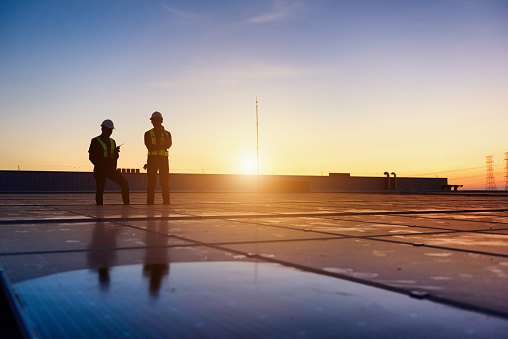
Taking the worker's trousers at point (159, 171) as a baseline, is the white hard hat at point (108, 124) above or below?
above

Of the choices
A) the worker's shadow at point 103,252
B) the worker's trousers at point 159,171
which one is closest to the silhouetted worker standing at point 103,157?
the worker's trousers at point 159,171

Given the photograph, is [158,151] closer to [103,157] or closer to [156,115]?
[156,115]

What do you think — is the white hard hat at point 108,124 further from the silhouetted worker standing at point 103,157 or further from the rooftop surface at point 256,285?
the rooftop surface at point 256,285

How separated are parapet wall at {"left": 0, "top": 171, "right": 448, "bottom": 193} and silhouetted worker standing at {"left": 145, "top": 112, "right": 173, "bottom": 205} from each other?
14.6 meters

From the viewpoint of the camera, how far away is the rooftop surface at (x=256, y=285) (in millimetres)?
1705

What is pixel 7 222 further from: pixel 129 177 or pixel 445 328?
pixel 129 177

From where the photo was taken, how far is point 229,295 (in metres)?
2.17

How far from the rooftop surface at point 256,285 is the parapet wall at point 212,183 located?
21822 mm

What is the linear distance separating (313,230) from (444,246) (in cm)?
152

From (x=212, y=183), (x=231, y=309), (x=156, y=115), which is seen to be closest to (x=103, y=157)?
(x=156, y=115)

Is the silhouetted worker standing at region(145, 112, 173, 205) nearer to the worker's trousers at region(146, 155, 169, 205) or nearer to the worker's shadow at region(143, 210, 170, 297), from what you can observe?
the worker's trousers at region(146, 155, 169, 205)

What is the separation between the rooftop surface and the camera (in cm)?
171

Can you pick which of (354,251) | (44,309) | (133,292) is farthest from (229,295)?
(354,251)

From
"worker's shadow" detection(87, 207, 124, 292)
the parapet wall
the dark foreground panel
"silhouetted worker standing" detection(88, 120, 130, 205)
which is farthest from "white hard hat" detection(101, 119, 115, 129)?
the parapet wall
